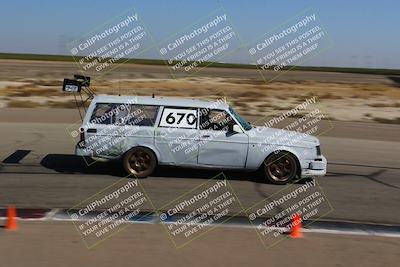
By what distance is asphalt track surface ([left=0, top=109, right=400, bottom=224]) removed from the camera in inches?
354

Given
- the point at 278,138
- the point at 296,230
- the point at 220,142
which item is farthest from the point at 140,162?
the point at 296,230

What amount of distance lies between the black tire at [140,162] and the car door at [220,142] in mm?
978

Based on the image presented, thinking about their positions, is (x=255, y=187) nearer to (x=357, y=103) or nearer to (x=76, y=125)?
(x=76, y=125)

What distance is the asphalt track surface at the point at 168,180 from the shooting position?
9000 millimetres

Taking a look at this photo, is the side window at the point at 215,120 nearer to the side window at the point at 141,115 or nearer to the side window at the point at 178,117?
the side window at the point at 178,117

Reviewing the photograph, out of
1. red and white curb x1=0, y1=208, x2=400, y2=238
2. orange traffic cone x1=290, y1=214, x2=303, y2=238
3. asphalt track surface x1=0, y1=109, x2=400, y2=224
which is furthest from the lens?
asphalt track surface x1=0, y1=109, x2=400, y2=224

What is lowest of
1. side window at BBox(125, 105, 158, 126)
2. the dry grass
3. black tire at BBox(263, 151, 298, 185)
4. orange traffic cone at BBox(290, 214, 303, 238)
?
orange traffic cone at BBox(290, 214, 303, 238)

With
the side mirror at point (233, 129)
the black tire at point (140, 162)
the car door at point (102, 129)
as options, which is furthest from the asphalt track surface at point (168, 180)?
the side mirror at point (233, 129)

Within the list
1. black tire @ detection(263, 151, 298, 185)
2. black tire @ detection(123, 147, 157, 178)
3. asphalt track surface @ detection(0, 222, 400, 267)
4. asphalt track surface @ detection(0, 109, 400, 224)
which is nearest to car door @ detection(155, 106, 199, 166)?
black tire @ detection(123, 147, 157, 178)

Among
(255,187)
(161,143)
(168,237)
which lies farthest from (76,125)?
(168,237)

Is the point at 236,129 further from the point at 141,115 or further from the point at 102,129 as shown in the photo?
the point at 102,129

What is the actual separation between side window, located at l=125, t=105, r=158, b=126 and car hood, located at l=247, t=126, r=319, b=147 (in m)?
1.98

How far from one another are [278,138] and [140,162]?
9.32ft

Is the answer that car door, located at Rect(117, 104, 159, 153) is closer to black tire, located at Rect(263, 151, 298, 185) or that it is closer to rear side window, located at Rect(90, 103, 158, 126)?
rear side window, located at Rect(90, 103, 158, 126)
